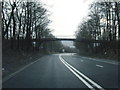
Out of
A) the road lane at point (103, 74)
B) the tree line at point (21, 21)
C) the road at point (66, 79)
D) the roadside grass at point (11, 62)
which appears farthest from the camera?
the tree line at point (21, 21)

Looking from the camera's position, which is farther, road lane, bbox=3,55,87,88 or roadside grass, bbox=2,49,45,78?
roadside grass, bbox=2,49,45,78

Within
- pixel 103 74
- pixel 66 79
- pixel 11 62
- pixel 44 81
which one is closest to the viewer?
pixel 44 81

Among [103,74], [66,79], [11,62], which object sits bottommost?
[11,62]

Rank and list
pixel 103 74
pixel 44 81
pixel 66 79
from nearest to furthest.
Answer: pixel 44 81 → pixel 66 79 → pixel 103 74

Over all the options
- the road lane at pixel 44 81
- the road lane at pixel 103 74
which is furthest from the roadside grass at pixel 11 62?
the road lane at pixel 103 74

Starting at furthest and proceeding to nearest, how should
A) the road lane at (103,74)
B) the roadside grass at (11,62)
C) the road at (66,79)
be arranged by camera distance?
the roadside grass at (11,62)
the road lane at (103,74)
the road at (66,79)

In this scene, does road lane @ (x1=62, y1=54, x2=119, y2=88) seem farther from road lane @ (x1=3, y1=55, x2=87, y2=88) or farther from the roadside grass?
the roadside grass

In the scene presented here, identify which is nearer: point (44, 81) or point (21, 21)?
point (44, 81)

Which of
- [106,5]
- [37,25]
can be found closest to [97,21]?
[106,5]

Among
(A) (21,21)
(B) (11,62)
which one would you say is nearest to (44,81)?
(B) (11,62)

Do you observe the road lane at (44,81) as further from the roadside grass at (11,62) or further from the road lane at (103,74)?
the roadside grass at (11,62)

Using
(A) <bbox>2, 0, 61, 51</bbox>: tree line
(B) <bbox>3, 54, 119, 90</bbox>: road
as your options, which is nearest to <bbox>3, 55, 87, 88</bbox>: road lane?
(B) <bbox>3, 54, 119, 90</bbox>: road

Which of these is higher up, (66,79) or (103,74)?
(66,79)

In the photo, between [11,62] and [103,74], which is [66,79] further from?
[11,62]
